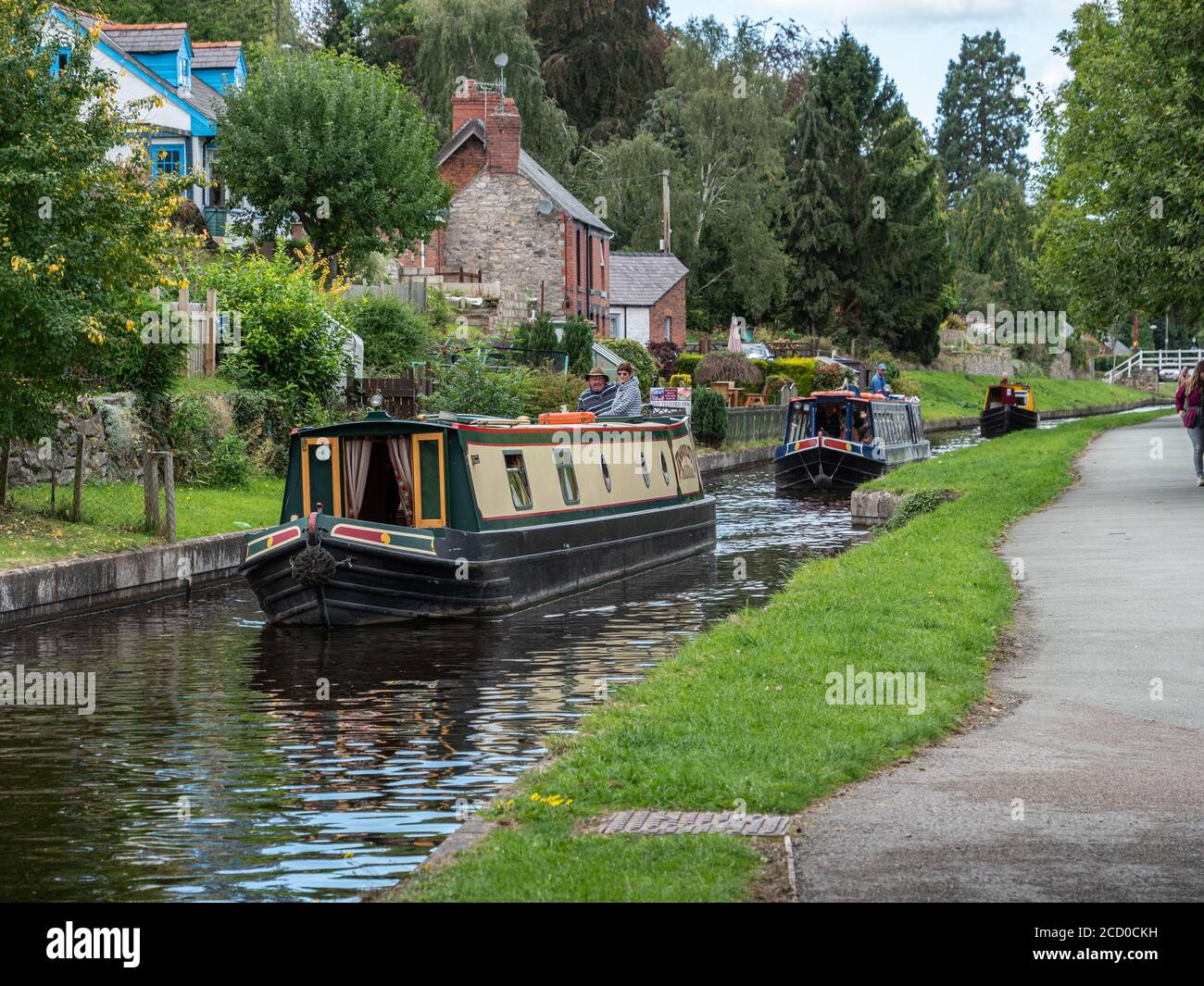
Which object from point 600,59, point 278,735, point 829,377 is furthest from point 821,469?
point 600,59

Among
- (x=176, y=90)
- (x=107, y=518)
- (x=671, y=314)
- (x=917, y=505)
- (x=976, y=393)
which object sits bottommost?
(x=917, y=505)

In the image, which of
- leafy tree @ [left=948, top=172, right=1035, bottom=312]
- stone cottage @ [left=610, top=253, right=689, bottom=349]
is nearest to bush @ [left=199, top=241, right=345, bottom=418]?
stone cottage @ [left=610, top=253, right=689, bottom=349]

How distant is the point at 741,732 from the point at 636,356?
4029 centimetres

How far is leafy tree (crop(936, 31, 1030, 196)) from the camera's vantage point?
414 ft

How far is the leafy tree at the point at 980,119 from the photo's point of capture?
126m

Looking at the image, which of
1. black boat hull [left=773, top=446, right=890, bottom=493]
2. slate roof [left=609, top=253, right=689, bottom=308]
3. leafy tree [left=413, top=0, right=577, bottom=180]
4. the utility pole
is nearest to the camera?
black boat hull [left=773, top=446, right=890, bottom=493]

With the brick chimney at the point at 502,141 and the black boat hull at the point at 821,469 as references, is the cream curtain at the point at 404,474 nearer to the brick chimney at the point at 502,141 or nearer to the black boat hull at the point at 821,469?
the black boat hull at the point at 821,469

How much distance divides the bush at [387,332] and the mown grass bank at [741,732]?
56.1 ft

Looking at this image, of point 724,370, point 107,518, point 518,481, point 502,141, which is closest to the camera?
point 518,481

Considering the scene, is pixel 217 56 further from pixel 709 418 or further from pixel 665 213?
pixel 665 213

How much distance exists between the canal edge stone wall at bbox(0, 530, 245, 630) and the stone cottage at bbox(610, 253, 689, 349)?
4287cm

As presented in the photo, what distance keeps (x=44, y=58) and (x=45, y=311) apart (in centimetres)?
300

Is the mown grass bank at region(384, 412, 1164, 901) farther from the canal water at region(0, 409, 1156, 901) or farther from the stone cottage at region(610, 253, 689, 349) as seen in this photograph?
the stone cottage at region(610, 253, 689, 349)

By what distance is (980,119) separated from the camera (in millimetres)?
127188
